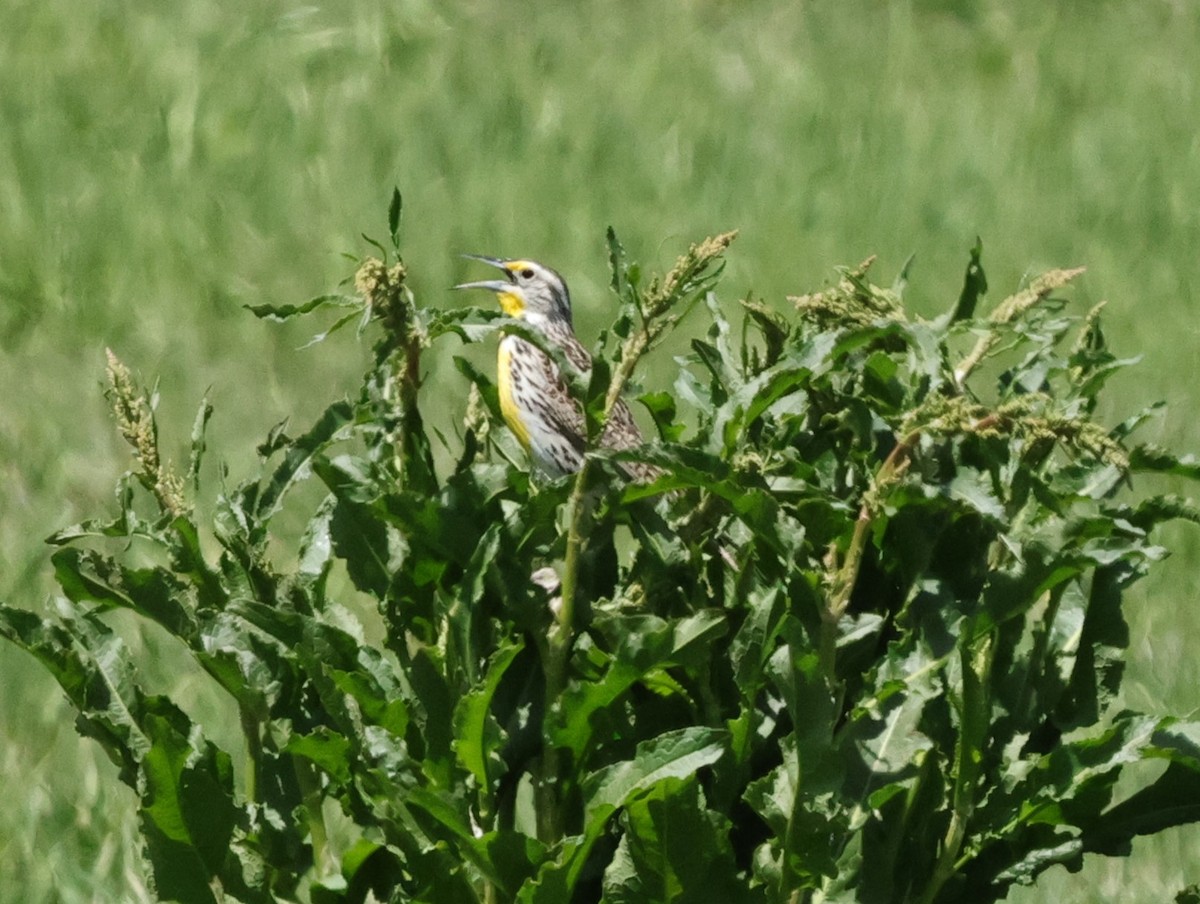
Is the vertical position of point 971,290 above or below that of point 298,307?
above

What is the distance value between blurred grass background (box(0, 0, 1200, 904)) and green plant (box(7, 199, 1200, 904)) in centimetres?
295

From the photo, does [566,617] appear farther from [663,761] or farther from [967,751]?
[967,751]

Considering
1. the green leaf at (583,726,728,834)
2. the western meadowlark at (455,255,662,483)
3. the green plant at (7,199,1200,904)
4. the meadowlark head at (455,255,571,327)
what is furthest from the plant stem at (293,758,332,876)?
the meadowlark head at (455,255,571,327)

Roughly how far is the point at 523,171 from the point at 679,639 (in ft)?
21.0

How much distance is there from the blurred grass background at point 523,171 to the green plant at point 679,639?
9.68ft

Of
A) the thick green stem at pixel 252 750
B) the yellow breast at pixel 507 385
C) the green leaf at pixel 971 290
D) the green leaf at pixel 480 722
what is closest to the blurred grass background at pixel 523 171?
the yellow breast at pixel 507 385

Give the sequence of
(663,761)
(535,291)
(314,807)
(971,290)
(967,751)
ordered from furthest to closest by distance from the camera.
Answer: (535,291) < (971,290) < (314,807) < (967,751) < (663,761)

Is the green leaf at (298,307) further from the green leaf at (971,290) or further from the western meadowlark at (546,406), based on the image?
the western meadowlark at (546,406)

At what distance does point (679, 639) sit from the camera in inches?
119

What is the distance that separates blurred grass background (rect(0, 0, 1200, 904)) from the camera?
7750 millimetres

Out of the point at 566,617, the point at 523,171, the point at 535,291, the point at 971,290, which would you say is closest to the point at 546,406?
the point at 535,291

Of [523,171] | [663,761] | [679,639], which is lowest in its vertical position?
[663,761]

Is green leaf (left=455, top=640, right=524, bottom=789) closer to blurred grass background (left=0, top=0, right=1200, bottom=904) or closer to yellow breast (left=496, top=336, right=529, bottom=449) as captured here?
yellow breast (left=496, top=336, right=529, bottom=449)

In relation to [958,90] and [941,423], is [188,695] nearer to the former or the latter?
[941,423]
